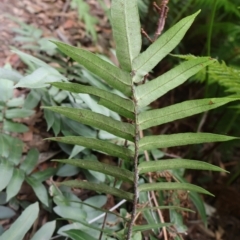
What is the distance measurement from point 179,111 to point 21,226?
463mm

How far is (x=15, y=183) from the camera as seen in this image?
0.98 metres

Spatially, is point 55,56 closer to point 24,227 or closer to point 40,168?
point 40,168

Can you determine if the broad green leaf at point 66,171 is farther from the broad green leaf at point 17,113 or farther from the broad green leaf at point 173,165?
the broad green leaf at point 173,165

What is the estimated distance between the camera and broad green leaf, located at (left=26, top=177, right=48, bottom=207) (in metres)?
1.02

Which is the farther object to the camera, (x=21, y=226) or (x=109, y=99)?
(x=21, y=226)

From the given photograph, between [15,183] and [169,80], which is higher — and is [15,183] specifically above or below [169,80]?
below

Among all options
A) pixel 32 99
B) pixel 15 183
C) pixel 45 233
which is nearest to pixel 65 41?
pixel 32 99

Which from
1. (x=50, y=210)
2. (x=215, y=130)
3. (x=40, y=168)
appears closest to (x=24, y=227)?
Answer: (x=50, y=210)

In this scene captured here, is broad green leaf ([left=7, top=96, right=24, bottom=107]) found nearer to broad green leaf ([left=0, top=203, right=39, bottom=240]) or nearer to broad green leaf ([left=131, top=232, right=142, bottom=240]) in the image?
broad green leaf ([left=0, top=203, right=39, bottom=240])

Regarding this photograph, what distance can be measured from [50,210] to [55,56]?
0.60 m

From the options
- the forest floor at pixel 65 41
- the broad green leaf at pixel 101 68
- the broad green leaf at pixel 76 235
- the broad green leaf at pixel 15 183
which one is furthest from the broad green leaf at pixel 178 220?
the broad green leaf at pixel 101 68

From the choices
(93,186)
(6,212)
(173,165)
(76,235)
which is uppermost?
(173,165)

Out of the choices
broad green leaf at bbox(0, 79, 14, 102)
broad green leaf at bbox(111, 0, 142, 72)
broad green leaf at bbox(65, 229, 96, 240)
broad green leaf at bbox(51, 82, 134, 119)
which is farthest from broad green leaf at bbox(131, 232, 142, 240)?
broad green leaf at bbox(0, 79, 14, 102)

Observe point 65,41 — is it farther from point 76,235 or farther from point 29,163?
point 76,235
